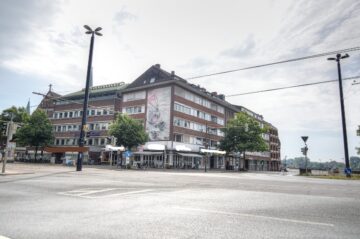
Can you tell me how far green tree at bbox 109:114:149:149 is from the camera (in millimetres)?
40969

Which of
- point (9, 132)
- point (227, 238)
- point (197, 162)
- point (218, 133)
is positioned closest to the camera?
point (227, 238)

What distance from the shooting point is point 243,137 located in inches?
2114

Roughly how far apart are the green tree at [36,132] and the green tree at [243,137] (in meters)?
35.5

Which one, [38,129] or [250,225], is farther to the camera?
[38,129]

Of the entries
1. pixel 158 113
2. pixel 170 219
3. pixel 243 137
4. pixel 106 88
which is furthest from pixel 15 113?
pixel 170 219

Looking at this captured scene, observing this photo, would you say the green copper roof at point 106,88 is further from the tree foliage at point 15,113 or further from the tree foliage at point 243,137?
the tree foliage at point 243,137

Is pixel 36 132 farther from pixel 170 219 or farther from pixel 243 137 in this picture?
pixel 170 219

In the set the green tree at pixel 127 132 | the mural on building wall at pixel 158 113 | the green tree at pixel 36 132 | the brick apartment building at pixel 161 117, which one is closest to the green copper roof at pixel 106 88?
the brick apartment building at pixel 161 117

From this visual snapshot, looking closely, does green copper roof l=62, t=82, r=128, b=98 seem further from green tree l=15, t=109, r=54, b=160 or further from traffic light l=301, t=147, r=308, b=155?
traffic light l=301, t=147, r=308, b=155

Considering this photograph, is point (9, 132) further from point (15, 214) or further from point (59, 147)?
point (59, 147)

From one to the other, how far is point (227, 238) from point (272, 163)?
4076 inches

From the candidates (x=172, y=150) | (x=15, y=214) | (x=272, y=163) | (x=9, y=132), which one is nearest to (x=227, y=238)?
(x=15, y=214)

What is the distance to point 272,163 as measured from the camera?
102 m

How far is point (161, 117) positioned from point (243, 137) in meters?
15.9
